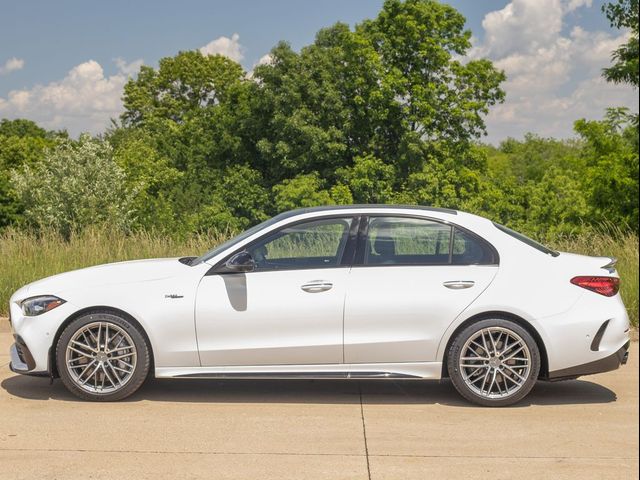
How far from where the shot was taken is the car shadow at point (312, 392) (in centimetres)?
676

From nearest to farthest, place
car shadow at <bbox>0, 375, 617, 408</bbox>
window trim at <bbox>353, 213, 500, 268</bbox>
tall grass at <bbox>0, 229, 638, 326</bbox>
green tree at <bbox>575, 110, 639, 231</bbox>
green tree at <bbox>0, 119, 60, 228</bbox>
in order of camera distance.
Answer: window trim at <bbox>353, 213, 500, 268</bbox>, car shadow at <bbox>0, 375, 617, 408</bbox>, tall grass at <bbox>0, 229, 638, 326</bbox>, green tree at <bbox>575, 110, 639, 231</bbox>, green tree at <bbox>0, 119, 60, 228</bbox>

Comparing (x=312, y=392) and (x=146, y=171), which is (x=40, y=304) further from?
(x=146, y=171)

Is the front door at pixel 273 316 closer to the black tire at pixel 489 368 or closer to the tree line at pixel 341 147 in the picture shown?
the black tire at pixel 489 368

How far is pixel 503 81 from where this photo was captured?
46.0 metres

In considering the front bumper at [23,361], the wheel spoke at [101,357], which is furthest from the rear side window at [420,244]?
the front bumper at [23,361]

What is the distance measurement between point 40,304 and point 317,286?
7.24 ft

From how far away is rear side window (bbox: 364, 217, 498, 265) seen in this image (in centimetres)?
664

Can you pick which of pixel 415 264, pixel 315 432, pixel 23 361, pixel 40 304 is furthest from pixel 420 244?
pixel 23 361

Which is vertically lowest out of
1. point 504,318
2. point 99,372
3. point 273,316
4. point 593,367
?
point 593,367

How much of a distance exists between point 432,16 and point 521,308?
4130 centimetres

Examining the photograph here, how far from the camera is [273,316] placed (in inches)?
254

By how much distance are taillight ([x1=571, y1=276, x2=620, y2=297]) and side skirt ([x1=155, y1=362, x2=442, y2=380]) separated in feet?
4.12

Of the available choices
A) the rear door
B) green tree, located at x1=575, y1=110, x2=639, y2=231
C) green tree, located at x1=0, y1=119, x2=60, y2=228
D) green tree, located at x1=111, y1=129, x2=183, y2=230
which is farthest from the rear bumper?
green tree, located at x1=0, y1=119, x2=60, y2=228

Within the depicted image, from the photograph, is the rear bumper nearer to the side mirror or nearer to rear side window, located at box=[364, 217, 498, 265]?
rear side window, located at box=[364, 217, 498, 265]
